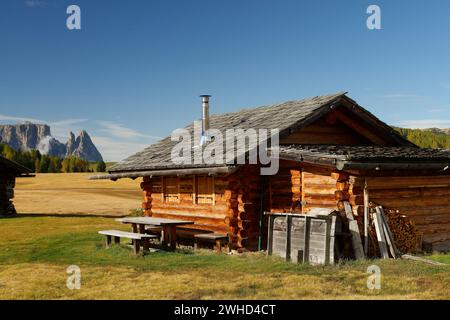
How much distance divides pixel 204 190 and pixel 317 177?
4473mm

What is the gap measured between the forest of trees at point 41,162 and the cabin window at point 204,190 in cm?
9488

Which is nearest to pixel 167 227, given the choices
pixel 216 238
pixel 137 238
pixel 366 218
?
pixel 137 238

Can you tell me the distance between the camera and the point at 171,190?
19266 millimetres

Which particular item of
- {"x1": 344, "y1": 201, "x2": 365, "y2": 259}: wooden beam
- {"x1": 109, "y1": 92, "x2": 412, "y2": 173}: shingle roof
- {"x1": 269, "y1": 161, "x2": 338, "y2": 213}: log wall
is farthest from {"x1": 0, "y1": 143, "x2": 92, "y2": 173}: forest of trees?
{"x1": 344, "y1": 201, "x2": 365, "y2": 259}: wooden beam

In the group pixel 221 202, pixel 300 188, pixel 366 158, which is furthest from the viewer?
pixel 221 202

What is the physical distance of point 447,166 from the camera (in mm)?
14945

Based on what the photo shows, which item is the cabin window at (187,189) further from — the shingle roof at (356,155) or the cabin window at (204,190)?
the shingle roof at (356,155)

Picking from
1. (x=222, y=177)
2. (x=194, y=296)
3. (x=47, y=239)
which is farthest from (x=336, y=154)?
(x=47, y=239)

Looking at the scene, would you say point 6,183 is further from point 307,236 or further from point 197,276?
point 307,236

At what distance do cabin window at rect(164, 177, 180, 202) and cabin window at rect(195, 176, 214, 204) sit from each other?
144cm

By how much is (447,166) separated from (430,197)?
1048 millimetres

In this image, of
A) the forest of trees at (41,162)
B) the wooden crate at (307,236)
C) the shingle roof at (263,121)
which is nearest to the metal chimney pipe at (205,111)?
the shingle roof at (263,121)

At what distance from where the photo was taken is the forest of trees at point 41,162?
107519mm

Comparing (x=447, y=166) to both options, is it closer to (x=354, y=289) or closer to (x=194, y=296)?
(x=354, y=289)
